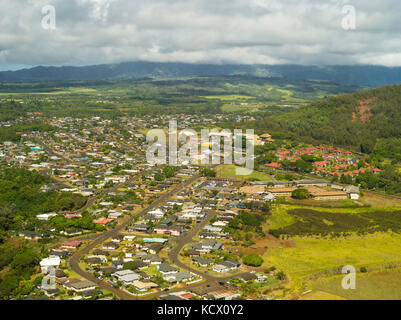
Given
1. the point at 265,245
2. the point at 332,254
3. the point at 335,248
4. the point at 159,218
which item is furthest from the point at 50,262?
the point at 335,248

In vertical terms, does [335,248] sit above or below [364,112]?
below

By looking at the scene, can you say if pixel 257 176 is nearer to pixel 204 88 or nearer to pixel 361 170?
pixel 361 170
